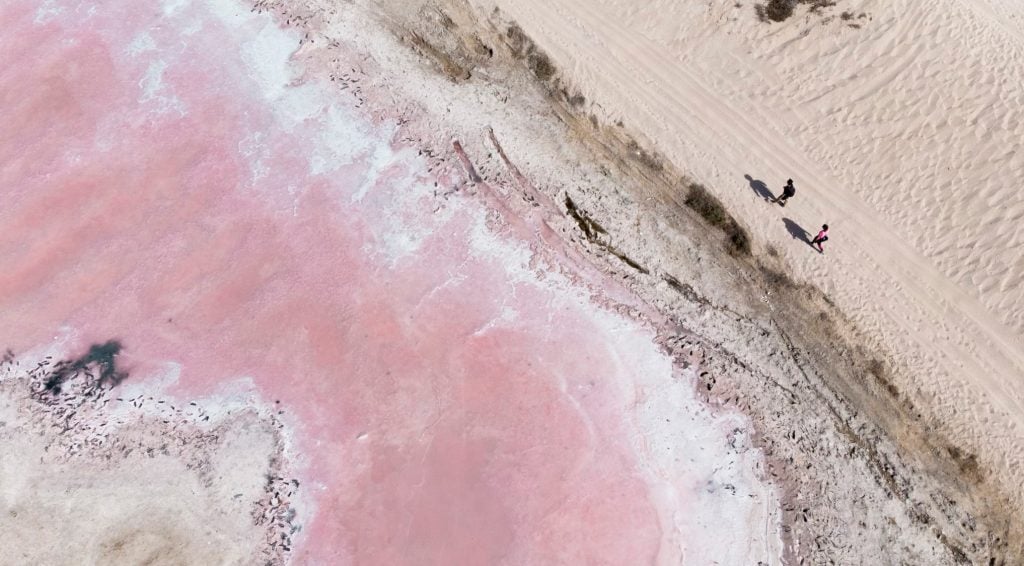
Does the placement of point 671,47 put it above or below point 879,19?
below

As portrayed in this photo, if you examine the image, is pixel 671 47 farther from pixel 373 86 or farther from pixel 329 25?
pixel 329 25

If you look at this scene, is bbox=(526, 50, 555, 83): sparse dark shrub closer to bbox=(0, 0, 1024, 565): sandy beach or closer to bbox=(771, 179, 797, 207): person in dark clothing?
bbox=(0, 0, 1024, 565): sandy beach

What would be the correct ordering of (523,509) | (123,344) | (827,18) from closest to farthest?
(523,509), (123,344), (827,18)

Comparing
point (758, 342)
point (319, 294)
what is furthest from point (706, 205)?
point (319, 294)

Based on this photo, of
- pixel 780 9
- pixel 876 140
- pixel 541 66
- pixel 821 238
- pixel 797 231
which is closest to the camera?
pixel 821 238

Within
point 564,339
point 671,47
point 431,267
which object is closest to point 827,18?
point 671,47

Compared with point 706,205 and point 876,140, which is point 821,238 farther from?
point 876,140
